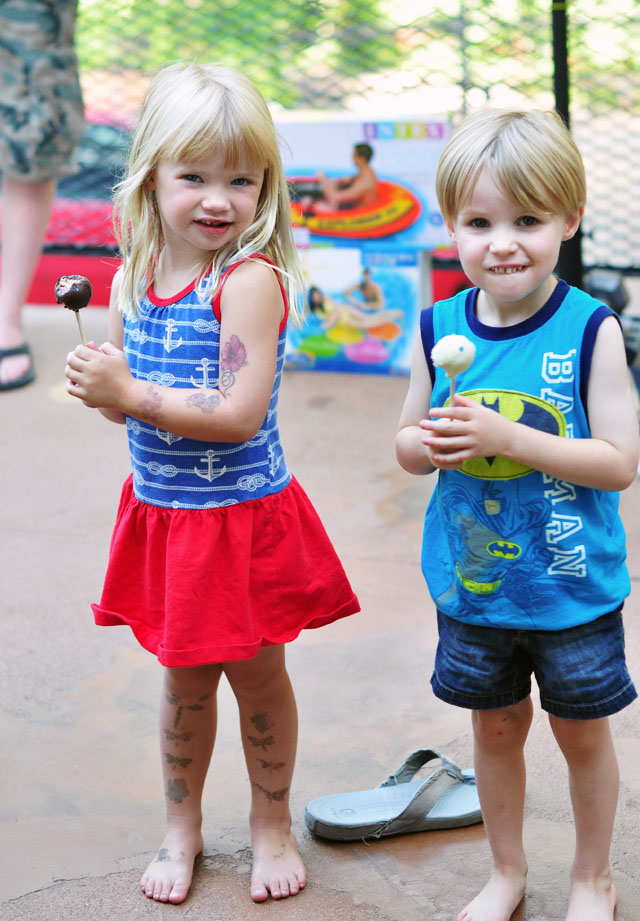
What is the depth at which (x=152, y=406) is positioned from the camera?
1497 mm

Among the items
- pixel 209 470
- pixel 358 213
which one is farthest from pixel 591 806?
pixel 358 213

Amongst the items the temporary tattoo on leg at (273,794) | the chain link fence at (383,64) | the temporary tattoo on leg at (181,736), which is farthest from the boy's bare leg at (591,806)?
the chain link fence at (383,64)

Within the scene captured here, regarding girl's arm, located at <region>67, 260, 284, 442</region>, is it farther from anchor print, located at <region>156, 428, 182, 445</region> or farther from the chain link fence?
the chain link fence

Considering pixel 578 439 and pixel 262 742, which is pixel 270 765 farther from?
pixel 578 439

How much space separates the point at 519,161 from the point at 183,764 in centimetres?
105

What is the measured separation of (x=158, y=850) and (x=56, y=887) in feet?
0.55

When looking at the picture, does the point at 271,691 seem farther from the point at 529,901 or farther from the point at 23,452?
the point at 23,452

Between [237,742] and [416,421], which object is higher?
[416,421]

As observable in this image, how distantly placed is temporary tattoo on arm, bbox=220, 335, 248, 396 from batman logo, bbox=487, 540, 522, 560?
0.42 meters

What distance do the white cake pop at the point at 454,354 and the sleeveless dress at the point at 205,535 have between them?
0.33 m

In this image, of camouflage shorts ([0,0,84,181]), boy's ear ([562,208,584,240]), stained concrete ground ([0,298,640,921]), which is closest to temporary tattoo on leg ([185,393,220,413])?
boy's ear ([562,208,584,240])

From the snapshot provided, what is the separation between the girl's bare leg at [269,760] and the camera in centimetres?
167

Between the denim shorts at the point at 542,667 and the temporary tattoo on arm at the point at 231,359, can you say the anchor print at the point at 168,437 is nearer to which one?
the temporary tattoo on arm at the point at 231,359

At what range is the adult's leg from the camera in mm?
3891
